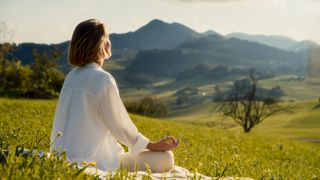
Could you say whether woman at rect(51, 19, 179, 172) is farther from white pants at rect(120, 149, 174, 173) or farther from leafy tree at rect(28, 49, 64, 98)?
leafy tree at rect(28, 49, 64, 98)

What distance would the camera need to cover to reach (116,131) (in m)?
6.85

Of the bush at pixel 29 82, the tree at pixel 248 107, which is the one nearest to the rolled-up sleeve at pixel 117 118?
the bush at pixel 29 82

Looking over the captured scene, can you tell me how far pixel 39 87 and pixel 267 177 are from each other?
153 ft

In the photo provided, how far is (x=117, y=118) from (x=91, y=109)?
38 cm

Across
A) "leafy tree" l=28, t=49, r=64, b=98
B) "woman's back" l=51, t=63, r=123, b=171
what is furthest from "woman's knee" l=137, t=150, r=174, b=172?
"leafy tree" l=28, t=49, r=64, b=98

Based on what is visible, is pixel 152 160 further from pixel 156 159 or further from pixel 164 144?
pixel 164 144

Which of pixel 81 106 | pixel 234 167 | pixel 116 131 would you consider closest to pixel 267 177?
pixel 234 167

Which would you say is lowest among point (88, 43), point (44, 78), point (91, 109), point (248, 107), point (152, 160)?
point (248, 107)

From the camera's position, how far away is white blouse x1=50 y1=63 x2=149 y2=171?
672cm

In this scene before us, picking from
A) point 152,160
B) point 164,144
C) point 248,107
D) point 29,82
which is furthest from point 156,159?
point 248,107

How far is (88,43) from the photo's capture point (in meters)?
6.66

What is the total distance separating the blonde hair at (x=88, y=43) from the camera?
260 inches

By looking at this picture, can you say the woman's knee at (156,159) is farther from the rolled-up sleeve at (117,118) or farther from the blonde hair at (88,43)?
the blonde hair at (88,43)

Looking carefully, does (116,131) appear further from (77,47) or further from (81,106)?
(77,47)
